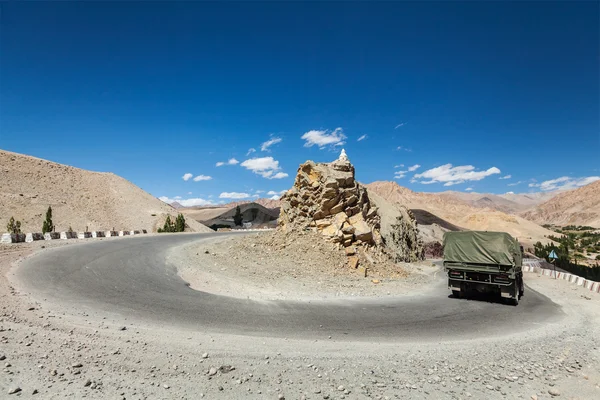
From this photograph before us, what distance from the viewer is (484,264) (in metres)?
13.5

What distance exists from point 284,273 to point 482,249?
9197mm

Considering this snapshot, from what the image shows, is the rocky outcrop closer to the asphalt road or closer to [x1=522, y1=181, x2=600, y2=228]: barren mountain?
the asphalt road

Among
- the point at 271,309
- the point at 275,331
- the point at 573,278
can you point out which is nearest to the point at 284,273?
the point at 271,309

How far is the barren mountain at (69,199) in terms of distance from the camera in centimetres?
4594

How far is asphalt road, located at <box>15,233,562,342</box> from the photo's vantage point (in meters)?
8.42

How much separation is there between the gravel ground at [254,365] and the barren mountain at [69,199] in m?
44.9

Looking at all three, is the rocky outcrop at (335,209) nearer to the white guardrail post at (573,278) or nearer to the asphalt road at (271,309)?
the asphalt road at (271,309)

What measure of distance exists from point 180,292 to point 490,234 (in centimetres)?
1351

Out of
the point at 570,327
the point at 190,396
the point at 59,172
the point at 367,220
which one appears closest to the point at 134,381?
the point at 190,396

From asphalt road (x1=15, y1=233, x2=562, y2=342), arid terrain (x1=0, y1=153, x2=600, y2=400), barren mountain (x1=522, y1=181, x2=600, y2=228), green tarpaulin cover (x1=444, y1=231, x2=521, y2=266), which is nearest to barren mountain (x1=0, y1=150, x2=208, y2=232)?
arid terrain (x1=0, y1=153, x2=600, y2=400)

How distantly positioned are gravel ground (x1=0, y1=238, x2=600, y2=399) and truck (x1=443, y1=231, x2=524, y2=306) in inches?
176

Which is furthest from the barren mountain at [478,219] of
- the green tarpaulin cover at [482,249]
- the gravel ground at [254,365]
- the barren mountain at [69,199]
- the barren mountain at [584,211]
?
the gravel ground at [254,365]

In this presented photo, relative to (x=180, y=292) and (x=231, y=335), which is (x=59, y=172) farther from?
(x=231, y=335)

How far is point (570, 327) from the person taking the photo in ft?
33.0
